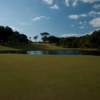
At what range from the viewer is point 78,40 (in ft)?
348

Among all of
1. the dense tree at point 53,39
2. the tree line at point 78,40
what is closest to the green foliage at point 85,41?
the tree line at point 78,40

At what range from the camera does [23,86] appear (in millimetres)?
8234

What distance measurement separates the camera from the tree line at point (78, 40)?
8904 cm

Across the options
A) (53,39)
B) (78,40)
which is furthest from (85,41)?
(53,39)

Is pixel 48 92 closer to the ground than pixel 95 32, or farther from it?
closer to the ground

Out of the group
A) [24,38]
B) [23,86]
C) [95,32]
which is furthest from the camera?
[24,38]

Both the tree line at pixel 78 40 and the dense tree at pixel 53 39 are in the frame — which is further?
the dense tree at pixel 53 39

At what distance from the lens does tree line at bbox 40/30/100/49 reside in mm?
89044

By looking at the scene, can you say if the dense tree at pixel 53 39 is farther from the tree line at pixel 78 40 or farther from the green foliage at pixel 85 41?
the green foliage at pixel 85 41

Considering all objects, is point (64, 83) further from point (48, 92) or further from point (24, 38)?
point (24, 38)

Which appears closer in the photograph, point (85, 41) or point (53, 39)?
point (85, 41)

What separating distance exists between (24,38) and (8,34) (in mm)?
21320

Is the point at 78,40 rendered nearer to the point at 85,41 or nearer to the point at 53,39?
the point at 85,41

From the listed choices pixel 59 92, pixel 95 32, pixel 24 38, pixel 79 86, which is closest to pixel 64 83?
pixel 79 86
